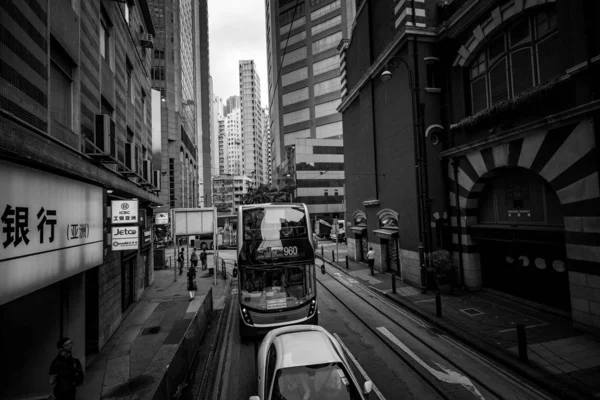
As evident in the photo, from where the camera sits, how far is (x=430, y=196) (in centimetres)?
1631

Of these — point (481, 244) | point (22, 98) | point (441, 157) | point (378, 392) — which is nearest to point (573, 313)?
point (481, 244)

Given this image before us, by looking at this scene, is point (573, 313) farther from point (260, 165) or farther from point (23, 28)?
point (260, 165)

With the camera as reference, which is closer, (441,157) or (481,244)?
(481,244)

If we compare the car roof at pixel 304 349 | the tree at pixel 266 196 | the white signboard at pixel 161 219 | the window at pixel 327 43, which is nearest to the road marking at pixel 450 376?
the car roof at pixel 304 349

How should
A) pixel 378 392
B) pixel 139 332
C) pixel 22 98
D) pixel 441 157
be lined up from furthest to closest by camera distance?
pixel 441 157
pixel 139 332
pixel 378 392
pixel 22 98

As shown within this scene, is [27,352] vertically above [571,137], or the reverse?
[571,137]

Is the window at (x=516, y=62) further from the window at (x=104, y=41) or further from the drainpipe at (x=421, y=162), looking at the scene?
the window at (x=104, y=41)

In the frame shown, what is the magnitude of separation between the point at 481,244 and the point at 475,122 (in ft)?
18.9

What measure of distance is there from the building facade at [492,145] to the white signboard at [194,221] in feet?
36.7

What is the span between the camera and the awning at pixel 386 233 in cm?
1900

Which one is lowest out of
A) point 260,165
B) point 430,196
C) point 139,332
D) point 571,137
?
point 139,332

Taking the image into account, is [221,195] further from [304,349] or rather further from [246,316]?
[304,349]

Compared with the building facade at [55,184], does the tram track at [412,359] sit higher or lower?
lower

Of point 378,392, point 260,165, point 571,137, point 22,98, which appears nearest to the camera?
point 22,98
